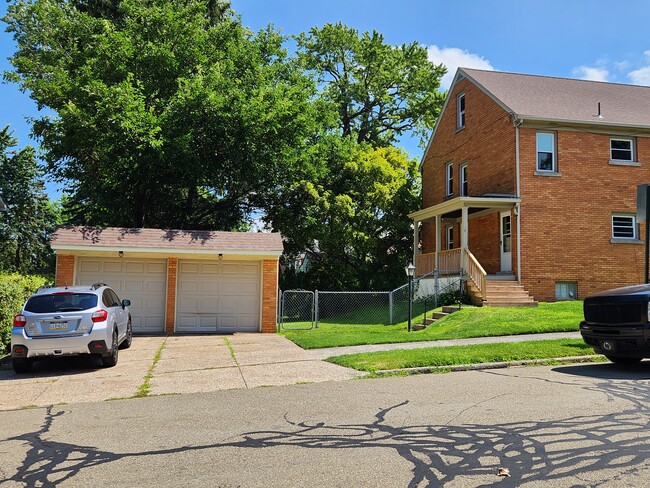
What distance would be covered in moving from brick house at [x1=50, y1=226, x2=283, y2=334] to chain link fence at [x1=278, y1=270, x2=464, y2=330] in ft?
4.58

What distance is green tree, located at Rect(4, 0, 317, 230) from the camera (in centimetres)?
1997

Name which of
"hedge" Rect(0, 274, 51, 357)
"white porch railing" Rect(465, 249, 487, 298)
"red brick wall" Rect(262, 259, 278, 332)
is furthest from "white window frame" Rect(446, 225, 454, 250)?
"hedge" Rect(0, 274, 51, 357)

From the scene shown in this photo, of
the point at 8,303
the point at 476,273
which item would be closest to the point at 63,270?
the point at 8,303

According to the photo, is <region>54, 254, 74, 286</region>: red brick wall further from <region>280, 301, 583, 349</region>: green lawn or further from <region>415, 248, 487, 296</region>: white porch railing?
<region>415, 248, 487, 296</region>: white porch railing

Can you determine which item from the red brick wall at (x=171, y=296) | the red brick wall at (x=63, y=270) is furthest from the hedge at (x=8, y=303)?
the red brick wall at (x=171, y=296)

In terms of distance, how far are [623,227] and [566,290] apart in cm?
333

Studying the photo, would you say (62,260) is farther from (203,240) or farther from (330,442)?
(330,442)

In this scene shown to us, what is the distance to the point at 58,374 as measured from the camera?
1023 cm

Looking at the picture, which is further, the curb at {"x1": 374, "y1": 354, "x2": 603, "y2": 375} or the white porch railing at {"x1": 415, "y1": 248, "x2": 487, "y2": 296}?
the white porch railing at {"x1": 415, "y1": 248, "x2": 487, "y2": 296}

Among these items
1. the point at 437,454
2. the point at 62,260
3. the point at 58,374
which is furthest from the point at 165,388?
→ the point at 62,260

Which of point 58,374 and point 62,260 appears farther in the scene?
point 62,260

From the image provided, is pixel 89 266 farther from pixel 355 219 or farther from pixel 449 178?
pixel 449 178

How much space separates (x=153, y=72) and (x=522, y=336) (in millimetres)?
17197

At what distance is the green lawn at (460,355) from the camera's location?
10031mm
